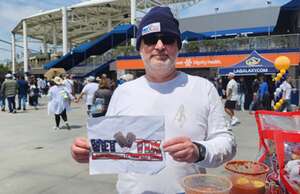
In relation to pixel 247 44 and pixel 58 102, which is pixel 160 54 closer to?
pixel 58 102

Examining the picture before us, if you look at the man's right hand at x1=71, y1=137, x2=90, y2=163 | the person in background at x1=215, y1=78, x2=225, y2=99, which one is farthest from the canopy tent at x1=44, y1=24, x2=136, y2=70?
the man's right hand at x1=71, y1=137, x2=90, y2=163

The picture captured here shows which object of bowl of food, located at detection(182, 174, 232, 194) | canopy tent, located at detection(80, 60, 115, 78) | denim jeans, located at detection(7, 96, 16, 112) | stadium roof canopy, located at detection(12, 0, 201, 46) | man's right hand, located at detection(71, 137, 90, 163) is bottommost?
denim jeans, located at detection(7, 96, 16, 112)

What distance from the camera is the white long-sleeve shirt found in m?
1.70

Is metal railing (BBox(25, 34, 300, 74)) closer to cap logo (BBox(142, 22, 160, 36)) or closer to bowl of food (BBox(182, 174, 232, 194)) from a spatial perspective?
cap logo (BBox(142, 22, 160, 36))

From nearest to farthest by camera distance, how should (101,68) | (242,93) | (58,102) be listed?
(58,102) → (242,93) → (101,68)

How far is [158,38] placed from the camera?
71.3 inches

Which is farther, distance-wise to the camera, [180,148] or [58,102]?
[58,102]

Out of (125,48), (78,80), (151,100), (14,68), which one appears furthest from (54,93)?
(14,68)

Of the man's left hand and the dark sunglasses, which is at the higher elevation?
the dark sunglasses

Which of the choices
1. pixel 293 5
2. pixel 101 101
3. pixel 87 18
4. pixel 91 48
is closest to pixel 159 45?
pixel 101 101

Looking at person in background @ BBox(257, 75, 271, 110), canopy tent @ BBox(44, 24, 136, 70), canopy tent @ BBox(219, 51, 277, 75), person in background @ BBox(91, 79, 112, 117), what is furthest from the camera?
canopy tent @ BBox(44, 24, 136, 70)

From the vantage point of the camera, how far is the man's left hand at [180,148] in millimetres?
1485

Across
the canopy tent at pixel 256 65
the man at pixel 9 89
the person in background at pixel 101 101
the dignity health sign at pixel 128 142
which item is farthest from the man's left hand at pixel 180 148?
the man at pixel 9 89

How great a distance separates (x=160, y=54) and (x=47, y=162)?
5.13m
